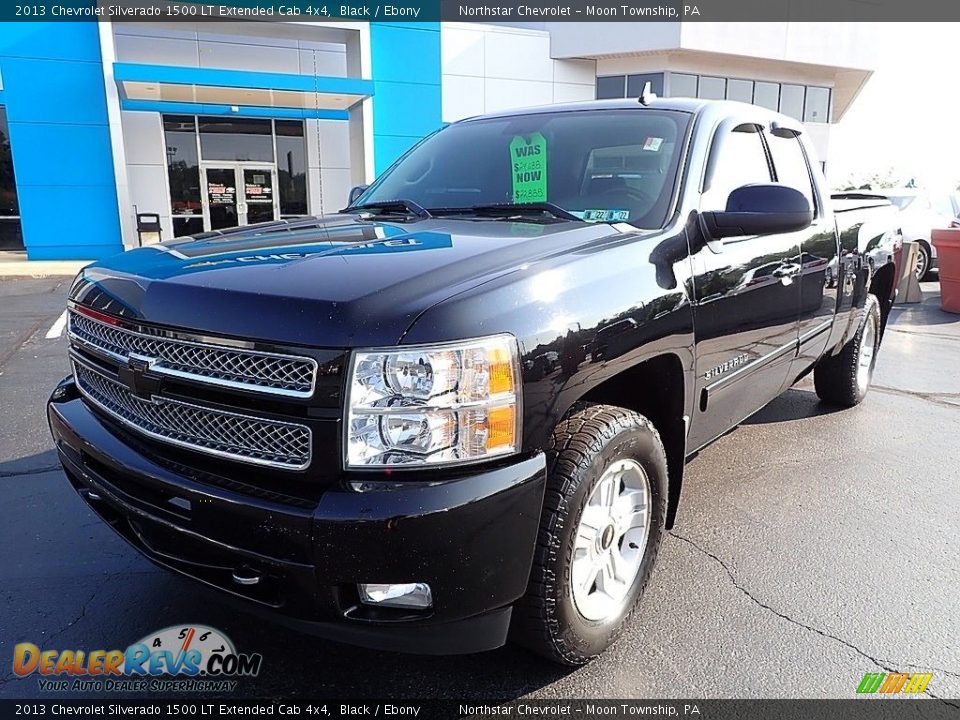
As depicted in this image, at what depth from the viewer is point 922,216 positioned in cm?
1345

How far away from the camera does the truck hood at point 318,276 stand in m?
1.85

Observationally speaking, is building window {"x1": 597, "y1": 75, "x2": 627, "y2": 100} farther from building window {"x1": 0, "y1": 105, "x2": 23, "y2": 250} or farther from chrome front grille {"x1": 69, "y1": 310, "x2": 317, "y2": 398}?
chrome front grille {"x1": 69, "y1": 310, "x2": 317, "y2": 398}

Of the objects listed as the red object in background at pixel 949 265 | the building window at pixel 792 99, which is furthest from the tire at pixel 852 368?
the building window at pixel 792 99

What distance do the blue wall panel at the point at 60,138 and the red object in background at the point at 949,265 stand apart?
17913mm

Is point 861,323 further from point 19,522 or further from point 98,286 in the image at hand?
point 19,522

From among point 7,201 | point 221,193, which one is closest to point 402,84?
point 221,193

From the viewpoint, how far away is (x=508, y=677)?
240 cm

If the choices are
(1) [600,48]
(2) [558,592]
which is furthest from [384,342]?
(1) [600,48]

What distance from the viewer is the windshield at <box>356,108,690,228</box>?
9.65ft

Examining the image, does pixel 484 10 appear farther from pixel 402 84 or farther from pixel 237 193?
pixel 237 193

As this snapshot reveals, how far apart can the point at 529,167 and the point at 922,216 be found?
43.1 feet

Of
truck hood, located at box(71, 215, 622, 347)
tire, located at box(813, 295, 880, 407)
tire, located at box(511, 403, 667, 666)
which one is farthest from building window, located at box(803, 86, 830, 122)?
tire, located at box(511, 403, 667, 666)

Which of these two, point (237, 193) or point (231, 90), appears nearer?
point (231, 90)

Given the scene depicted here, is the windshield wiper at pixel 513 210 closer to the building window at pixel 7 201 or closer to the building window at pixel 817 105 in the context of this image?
the building window at pixel 7 201
